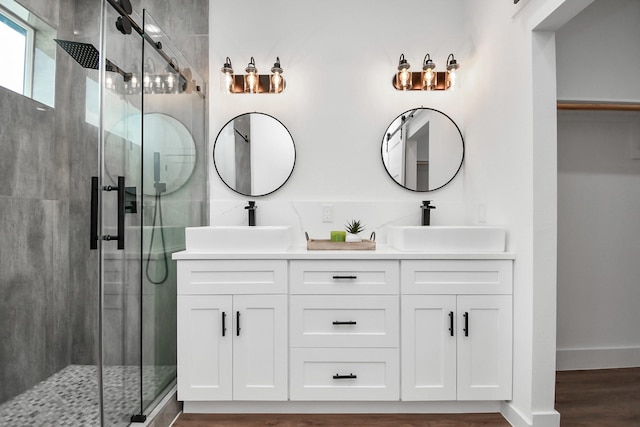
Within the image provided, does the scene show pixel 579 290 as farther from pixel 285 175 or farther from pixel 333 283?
pixel 285 175

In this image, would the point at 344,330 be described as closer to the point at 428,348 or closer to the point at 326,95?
the point at 428,348

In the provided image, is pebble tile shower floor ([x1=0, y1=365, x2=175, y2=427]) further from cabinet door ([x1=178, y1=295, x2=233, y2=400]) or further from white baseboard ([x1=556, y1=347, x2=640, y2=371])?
white baseboard ([x1=556, y1=347, x2=640, y2=371])

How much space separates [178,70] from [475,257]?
6.61ft

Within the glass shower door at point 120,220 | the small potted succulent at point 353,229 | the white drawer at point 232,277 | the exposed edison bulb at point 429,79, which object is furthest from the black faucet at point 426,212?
the glass shower door at point 120,220

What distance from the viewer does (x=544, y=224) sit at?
183 centimetres

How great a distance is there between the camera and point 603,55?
232cm

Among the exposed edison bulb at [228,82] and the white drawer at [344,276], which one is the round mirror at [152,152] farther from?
the white drawer at [344,276]

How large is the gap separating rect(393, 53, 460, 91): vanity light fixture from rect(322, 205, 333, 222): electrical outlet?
1.00 metres

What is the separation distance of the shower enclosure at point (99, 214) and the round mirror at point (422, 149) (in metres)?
1.37

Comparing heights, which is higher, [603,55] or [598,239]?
[603,55]

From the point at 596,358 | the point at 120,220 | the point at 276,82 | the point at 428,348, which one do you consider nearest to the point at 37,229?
the point at 120,220

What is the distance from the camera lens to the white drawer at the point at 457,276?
2035 millimetres

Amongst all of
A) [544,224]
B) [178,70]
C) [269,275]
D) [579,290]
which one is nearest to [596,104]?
[544,224]

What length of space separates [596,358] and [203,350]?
8.56ft
